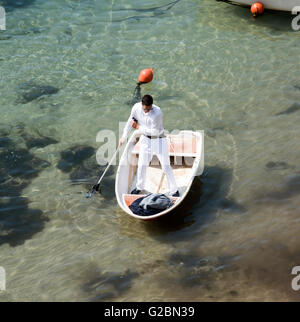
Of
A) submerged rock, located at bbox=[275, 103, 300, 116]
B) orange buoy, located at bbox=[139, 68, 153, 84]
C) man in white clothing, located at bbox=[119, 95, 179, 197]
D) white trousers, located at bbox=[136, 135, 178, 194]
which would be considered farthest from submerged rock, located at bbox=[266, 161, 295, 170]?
orange buoy, located at bbox=[139, 68, 153, 84]

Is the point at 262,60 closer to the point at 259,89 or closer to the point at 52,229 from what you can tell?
the point at 259,89

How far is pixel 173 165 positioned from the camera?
11125 mm

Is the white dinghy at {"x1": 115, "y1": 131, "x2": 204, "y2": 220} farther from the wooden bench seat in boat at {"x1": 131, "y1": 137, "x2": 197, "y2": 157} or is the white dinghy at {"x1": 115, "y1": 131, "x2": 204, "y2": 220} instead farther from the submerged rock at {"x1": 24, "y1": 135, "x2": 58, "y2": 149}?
the submerged rock at {"x1": 24, "y1": 135, "x2": 58, "y2": 149}

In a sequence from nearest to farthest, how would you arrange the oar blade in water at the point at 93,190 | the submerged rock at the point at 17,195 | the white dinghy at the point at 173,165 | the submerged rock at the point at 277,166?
the submerged rock at the point at 17,195 → the white dinghy at the point at 173,165 → the oar blade in water at the point at 93,190 → the submerged rock at the point at 277,166

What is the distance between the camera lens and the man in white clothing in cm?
942

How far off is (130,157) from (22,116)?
468 cm

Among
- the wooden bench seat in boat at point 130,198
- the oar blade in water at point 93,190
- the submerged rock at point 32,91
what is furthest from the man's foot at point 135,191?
the submerged rock at point 32,91

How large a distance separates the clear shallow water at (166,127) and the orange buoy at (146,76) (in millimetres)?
329

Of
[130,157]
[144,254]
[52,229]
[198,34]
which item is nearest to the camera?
[144,254]

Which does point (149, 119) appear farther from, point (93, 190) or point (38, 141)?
point (38, 141)

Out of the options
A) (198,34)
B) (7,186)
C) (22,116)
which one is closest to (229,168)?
(7,186)

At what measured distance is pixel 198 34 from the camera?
17.1 meters

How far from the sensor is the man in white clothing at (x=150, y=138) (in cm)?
942

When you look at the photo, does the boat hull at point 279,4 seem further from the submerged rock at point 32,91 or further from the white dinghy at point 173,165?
the white dinghy at point 173,165
